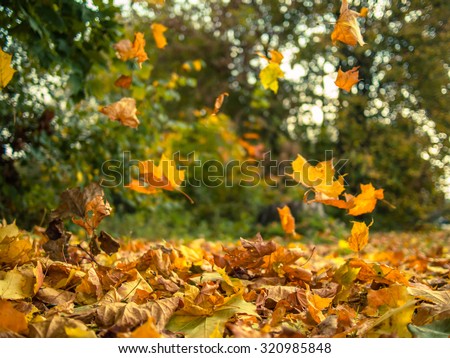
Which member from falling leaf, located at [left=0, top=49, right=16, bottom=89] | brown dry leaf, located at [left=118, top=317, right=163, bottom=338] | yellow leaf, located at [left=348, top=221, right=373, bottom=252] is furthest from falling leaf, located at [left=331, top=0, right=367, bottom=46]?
brown dry leaf, located at [left=118, top=317, right=163, bottom=338]

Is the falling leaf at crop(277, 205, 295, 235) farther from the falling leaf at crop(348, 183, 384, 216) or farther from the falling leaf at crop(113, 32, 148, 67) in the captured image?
the falling leaf at crop(113, 32, 148, 67)

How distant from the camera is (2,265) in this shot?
1.35m

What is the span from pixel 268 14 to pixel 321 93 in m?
1.52

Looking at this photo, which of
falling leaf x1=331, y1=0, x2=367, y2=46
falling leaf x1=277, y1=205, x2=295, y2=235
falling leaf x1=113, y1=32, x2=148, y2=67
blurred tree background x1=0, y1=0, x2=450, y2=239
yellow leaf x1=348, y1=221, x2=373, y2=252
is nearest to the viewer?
yellow leaf x1=348, y1=221, x2=373, y2=252

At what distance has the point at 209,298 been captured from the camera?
108cm

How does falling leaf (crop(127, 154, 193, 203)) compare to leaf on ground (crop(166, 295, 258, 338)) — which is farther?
falling leaf (crop(127, 154, 193, 203))

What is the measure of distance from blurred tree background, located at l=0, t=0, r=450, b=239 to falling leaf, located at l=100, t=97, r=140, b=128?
0.41 metres

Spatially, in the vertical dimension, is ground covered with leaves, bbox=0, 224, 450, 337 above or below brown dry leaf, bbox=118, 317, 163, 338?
below

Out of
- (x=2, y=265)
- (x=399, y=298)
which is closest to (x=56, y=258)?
(x=2, y=265)

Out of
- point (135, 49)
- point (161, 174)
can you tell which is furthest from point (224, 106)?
point (161, 174)

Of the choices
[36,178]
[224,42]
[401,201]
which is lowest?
[401,201]

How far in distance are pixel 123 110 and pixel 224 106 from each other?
7.79m

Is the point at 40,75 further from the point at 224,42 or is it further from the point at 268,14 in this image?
the point at 224,42

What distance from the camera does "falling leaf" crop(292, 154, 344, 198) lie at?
54.4 inches
